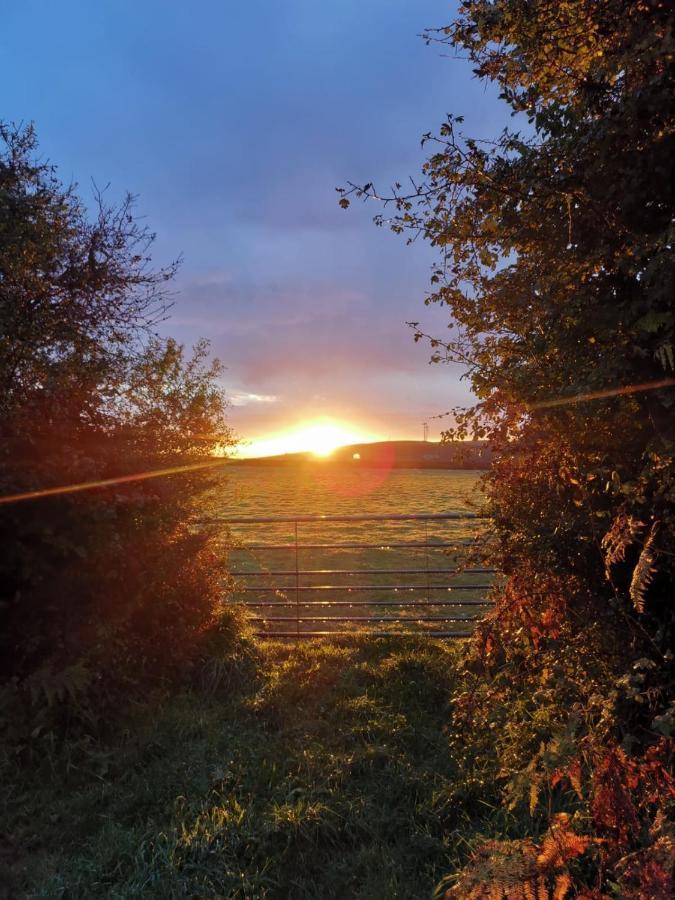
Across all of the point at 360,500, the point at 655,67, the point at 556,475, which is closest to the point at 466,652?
the point at 556,475

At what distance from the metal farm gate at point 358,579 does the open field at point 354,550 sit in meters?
0.04

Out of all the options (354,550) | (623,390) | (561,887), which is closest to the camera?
(561,887)

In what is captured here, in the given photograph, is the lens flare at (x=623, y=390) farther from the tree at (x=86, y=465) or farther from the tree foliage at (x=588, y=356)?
the tree at (x=86, y=465)

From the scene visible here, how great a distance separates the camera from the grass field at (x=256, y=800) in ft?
9.73

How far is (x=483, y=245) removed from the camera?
3.21 m

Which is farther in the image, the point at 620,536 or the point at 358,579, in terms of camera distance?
the point at 358,579

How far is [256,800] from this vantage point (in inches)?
139

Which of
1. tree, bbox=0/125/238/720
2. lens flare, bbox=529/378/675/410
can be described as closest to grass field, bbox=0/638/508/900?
tree, bbox=0/125/238/720

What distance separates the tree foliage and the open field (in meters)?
1.04

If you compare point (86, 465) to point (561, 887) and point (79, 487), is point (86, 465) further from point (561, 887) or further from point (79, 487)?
point (561, 887)

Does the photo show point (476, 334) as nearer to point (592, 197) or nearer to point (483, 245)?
point (483, 245)

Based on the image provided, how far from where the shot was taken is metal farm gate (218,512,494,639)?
21.9ft

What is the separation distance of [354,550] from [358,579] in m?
5.17

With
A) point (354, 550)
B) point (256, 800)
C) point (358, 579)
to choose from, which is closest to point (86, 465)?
point (256, 800)
